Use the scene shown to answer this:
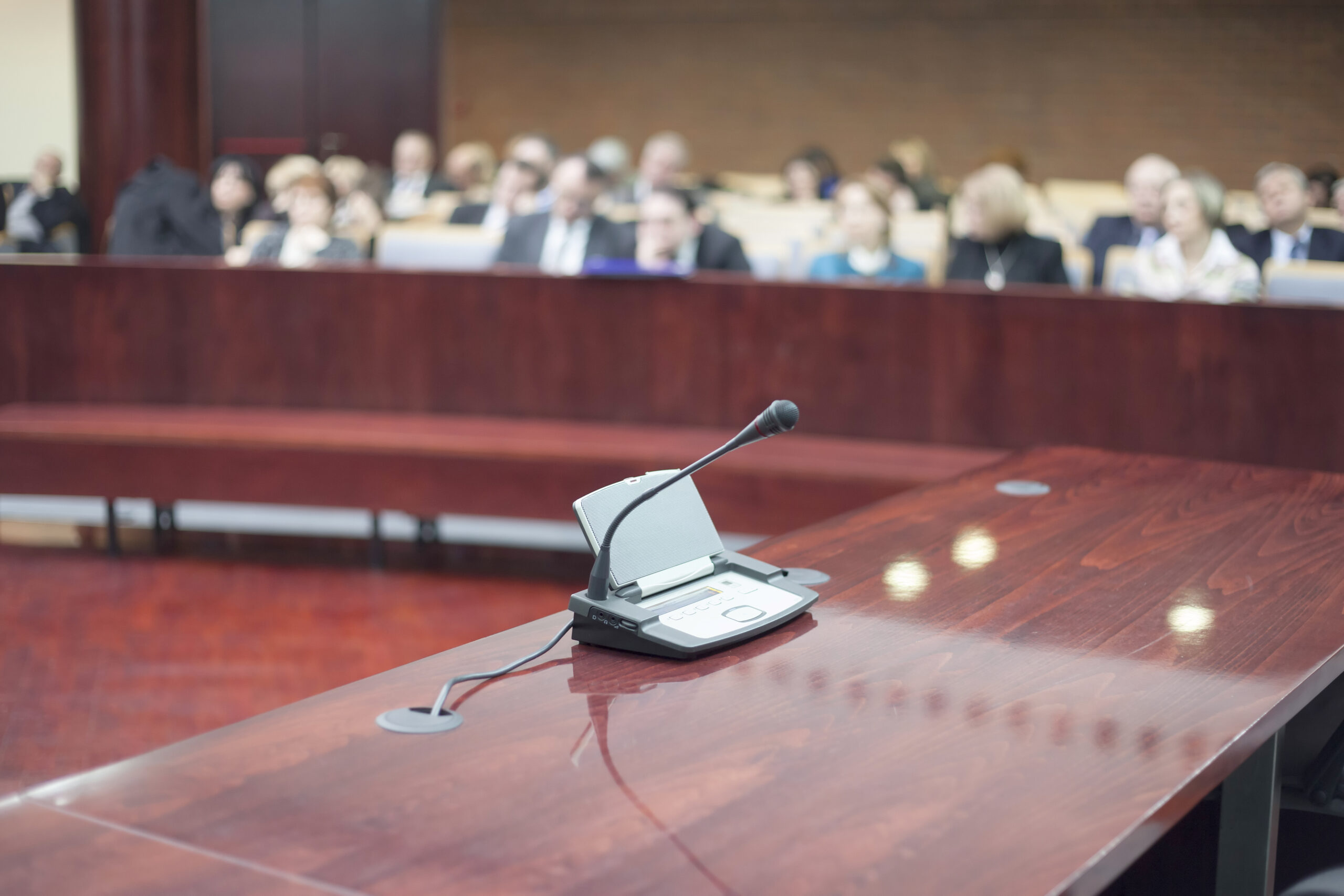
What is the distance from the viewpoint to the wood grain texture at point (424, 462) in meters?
3.74

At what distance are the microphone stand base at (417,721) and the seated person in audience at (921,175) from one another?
6410mm

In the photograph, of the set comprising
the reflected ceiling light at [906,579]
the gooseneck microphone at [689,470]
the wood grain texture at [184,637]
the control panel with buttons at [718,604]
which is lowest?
the wood grain texture at [184,637]

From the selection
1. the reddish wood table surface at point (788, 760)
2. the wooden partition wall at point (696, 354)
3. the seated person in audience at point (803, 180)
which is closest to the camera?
the reddish wood table surface at point (788, 760)

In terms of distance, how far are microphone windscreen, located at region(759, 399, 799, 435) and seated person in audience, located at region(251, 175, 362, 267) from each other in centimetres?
351

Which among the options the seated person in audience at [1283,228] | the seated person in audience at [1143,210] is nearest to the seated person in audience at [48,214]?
the seated person in audience at [1143,210]

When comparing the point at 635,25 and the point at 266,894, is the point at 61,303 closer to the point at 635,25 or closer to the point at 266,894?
the point at 266,894

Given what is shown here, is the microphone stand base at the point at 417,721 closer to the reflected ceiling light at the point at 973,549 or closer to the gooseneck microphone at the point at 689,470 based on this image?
the gooseneck microphone at the point at 689,470

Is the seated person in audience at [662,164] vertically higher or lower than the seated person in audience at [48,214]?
higher

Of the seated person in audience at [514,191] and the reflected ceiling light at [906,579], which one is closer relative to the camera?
the reflected ceiling light at [906,579]

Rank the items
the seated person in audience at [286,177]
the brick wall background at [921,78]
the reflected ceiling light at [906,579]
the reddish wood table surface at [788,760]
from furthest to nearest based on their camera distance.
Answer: the brick wall background at [921,78]
the seated person in audience at [286,177]
the reflected ceiling light at [906,579]
the reddish wood table surface at [788,760]

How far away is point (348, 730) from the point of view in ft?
4.00

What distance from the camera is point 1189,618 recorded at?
1568mm

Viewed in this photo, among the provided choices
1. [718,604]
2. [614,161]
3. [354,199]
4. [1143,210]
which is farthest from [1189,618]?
[614,161]

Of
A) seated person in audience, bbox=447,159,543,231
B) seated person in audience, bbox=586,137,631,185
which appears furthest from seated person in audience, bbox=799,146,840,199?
seated person in audience, bbox=447,159,543,231
